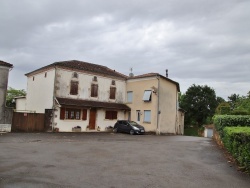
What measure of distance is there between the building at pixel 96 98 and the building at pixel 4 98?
4.36 meters

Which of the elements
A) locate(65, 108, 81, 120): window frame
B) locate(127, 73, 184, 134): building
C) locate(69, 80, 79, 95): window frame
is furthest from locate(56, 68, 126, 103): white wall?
locate(65, 108, 81, 120): window frame

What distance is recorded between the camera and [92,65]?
3238cm

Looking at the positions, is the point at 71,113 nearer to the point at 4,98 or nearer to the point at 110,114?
the point at 110,114

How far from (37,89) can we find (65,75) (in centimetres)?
441

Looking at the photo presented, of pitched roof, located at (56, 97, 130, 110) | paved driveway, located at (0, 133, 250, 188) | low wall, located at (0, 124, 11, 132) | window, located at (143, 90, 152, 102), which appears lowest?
paved driveway, located at (0, 133, 250, 188)

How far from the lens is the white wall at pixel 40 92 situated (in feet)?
87.7

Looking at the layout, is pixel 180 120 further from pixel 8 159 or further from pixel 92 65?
pixel 8 159


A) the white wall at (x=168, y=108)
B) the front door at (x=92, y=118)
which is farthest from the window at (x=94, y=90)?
the white wall at (x=168, y=108)

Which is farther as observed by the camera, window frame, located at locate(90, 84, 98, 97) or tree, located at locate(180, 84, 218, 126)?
tree, located at locate(180, 84, 218, 126)

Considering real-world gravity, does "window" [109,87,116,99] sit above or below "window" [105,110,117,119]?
above

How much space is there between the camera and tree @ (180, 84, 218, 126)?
58.9m

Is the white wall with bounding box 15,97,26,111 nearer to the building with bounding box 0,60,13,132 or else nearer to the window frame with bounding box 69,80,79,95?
the window frame with bounding box 69,80,79,95

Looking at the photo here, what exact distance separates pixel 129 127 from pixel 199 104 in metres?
36.5

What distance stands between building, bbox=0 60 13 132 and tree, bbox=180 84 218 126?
4469 centimetres
